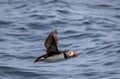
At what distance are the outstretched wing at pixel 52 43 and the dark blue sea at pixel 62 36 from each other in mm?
1906

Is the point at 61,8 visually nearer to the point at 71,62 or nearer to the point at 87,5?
the point at 87,5

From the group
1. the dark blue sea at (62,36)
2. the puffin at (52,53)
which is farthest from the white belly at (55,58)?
the dark blue sea at (62,36)

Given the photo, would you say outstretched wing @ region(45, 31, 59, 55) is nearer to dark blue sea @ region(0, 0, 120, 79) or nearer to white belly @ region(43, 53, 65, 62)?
white belly @ region(43, 53, 65, 62)

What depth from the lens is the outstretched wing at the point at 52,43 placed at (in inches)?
550

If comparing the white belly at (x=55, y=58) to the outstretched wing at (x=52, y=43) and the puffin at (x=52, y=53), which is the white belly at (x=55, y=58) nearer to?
the puffin at (x=52, y=53)

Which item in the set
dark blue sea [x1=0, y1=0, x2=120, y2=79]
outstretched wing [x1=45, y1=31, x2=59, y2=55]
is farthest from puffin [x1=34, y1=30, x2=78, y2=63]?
dark blue sea [x1=0, y1=0, x2=120, y2=79]

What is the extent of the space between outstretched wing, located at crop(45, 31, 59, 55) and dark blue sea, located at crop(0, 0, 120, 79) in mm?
1906

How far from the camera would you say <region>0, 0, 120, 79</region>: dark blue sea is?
16.7 m

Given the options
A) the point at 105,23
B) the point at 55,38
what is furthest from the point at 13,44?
the point at 55,38

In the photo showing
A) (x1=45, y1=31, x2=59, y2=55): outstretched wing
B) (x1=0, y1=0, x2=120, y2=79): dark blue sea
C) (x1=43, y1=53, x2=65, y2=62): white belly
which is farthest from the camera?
(x1=0, y1=0, x2=120, y2=79): dark blue sea

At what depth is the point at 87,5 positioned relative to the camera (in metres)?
23.8

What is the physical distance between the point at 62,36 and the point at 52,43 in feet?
17.8

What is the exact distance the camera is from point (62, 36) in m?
19.6

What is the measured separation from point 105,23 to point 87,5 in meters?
2.84
